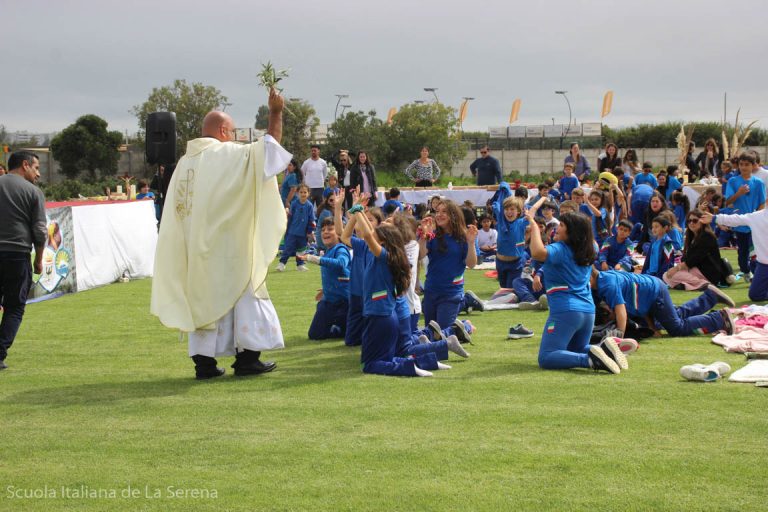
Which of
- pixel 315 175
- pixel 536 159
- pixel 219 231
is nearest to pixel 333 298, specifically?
pixel 219 231

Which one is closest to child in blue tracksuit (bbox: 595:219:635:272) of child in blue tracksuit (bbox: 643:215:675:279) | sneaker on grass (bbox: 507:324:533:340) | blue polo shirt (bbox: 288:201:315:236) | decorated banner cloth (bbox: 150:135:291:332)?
child in blue tracksuit (bbox: 643:215:675:279)

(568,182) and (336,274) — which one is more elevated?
(568,182)

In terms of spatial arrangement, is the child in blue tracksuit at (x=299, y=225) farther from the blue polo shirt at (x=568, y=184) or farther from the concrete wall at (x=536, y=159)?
the concrete wall at (x=536, y=159)

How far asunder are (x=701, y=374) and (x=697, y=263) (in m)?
6.31

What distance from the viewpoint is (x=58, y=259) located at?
14781 millimetres

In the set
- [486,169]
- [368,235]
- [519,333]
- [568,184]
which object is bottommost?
[519,333]

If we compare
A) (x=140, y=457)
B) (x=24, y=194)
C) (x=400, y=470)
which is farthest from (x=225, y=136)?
(x=400, y=470)

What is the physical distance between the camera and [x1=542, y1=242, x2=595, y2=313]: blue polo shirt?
25.9 feet

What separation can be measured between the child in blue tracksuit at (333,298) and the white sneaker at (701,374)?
3788mm

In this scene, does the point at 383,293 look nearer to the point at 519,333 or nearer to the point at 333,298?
the point at 333,298

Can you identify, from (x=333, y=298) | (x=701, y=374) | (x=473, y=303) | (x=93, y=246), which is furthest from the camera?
(x=93, y=246)

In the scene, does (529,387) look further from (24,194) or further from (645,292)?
(24,194)

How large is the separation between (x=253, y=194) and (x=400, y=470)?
131 inches

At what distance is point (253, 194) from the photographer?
7691 millimetres
